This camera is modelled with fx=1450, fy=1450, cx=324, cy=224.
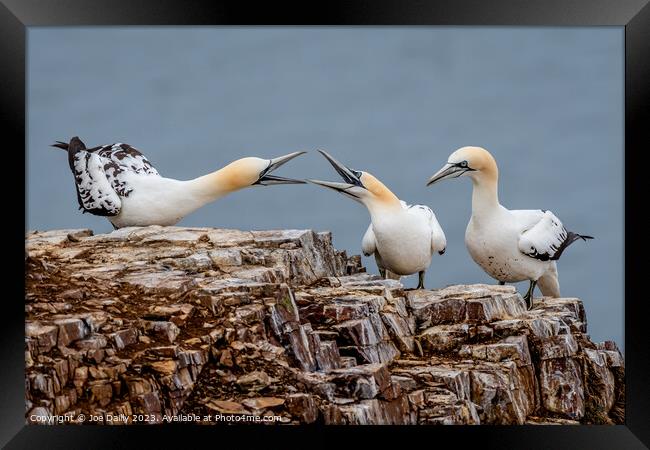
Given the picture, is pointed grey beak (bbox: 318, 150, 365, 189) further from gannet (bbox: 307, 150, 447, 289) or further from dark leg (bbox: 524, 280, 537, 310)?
dark leg (bbox: 524, 280, 537, 310)

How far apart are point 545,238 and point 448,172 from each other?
1.22m

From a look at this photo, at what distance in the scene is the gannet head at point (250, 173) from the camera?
13938 mm

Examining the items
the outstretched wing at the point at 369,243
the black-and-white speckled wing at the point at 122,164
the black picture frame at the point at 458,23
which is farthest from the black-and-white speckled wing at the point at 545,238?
the black-and-white speckled wing at the point at 122,164

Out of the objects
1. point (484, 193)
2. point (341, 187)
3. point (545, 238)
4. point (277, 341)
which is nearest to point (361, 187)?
point (341, 187)

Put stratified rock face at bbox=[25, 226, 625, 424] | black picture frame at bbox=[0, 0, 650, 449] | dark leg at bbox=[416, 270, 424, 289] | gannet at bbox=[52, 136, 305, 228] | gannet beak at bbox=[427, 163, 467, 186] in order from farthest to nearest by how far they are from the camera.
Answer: dark leg at bbox=[416, 270, 424, 289], gannet at bbox=[52, 136, 305, 228], gannet beak at bbox=[427, 163, 467, 186], black picture frame at bbox=[0, 0, 650, 449], stratified rock face at bbox=[25, 226, 625, 424]

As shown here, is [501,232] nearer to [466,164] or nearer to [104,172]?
[466,164]

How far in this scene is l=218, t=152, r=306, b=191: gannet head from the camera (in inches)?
549

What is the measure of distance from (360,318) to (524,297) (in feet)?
7.85

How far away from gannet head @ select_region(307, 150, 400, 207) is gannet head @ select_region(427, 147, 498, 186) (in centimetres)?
46

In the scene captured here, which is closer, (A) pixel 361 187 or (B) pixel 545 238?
(A) pixel 361 187

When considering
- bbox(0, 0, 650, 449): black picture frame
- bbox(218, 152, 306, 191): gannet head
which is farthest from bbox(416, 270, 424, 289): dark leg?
bbox(0, 0, 650, 449): black picture frame

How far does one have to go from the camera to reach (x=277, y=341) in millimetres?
11961

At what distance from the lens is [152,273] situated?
12375mm

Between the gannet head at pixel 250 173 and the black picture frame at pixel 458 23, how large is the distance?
2000 mm
